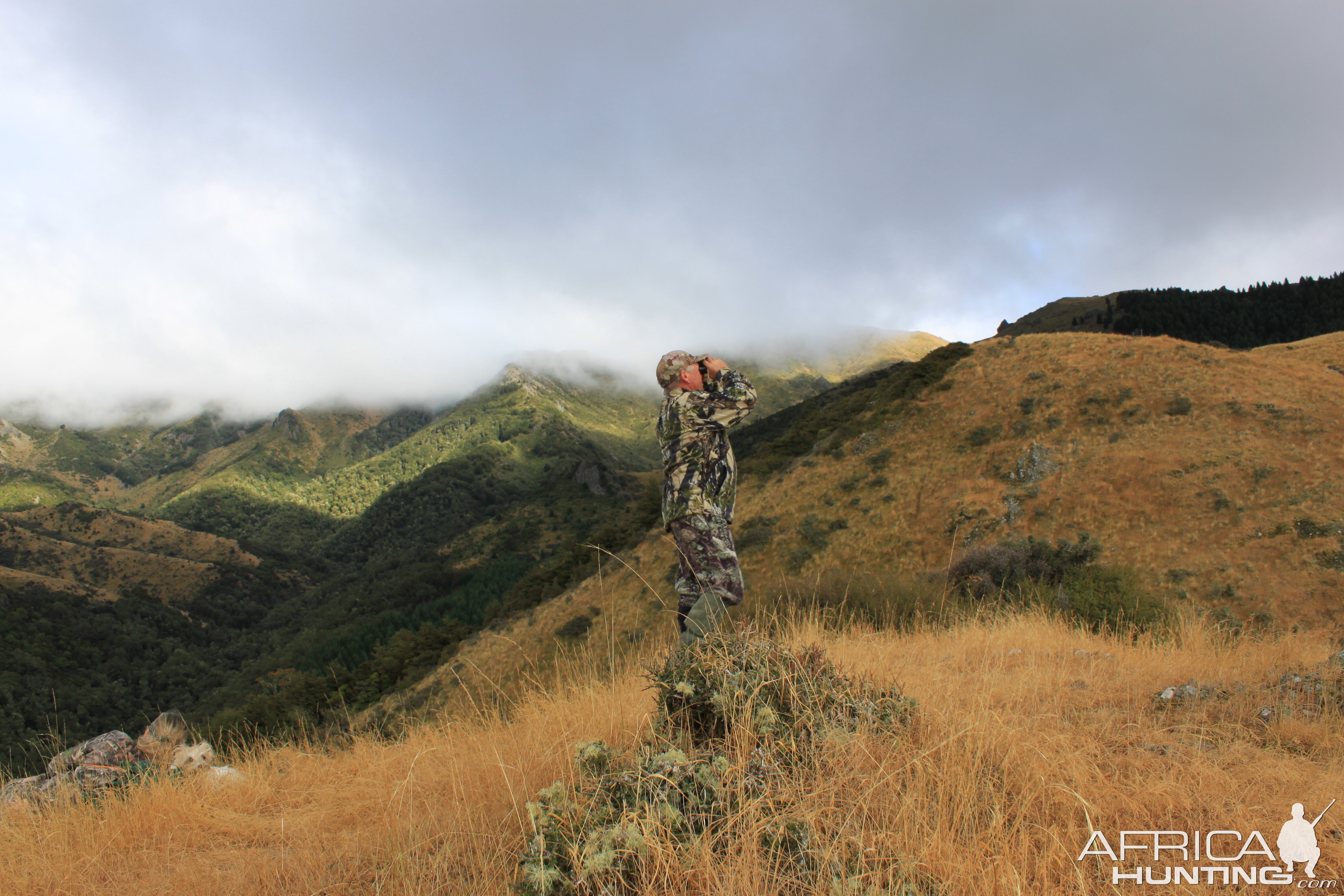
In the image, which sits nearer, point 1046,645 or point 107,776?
point 107,776

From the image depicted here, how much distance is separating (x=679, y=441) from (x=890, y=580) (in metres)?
7.63

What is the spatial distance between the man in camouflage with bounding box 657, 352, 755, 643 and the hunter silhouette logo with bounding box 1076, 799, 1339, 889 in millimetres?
2611

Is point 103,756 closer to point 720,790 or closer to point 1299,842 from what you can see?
point 720,790

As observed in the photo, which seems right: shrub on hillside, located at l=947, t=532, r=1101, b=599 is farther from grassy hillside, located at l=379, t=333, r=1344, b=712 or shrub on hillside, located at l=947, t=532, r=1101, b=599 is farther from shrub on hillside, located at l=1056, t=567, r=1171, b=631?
grassy hillside, located at l=379, t=333, r=1344, b=712

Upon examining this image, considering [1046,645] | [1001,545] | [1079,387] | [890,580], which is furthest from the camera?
[1079,387]

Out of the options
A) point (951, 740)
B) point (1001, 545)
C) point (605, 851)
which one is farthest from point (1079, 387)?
point (605, 851)

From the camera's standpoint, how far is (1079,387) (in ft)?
68.1

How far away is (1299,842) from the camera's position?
200 centimetres

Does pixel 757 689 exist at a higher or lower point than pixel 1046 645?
higher

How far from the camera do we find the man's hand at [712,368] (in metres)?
4.93

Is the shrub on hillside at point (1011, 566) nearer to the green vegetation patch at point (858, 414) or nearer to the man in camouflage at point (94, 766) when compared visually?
the man in camouflage at point (94, 766)

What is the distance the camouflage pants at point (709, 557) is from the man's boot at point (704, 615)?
40 millimetres

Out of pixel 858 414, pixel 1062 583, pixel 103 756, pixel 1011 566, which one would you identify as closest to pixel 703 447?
pixel 103 756

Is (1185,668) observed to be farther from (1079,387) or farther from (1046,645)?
(1079,387)
